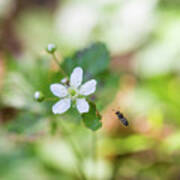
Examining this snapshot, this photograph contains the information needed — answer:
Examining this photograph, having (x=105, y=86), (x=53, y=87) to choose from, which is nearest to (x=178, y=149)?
(x=105, y=86)

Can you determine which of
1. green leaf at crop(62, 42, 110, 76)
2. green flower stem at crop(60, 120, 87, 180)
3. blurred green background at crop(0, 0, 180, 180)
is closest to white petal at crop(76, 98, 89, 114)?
blurred green background at crop(0, 0, 180, 180)

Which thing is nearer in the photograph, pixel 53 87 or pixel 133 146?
pixel 53 87

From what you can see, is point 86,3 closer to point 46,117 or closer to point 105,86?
point 105,86

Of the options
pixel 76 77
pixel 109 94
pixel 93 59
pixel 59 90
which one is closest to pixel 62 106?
pixel 59 90

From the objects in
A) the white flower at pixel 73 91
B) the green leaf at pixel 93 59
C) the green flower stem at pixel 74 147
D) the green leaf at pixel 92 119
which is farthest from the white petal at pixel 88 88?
the green flower stem at pixel 74 147

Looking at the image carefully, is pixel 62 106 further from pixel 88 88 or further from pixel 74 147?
pixel 74 147

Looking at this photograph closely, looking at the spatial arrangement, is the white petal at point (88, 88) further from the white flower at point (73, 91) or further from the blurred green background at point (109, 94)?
the blurred green background at point (109, 94)
